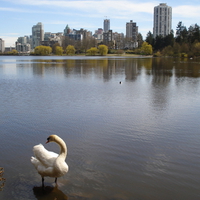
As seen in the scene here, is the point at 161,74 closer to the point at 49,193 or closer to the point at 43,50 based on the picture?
the point at 49,193

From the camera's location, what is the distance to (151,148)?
10.2 m

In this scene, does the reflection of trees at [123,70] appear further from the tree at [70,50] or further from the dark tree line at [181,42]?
the tree at [70,50]

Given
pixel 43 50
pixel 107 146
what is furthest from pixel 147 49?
pixel 107 146

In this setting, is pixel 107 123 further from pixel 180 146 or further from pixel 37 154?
pixel 37 154

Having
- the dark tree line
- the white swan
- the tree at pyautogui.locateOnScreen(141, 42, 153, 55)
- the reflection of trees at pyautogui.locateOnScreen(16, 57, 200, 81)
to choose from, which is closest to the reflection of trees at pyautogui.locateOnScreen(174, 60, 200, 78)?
the reflection of trees at pyautogui.locateOnScreen(16, 57, 200, 81)

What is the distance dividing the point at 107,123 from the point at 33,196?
6.70 m

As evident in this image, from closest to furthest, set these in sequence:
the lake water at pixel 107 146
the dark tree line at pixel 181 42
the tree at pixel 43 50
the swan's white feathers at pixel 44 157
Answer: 1. the swan's white feathers at pixel 44 157
2. the lake water at pixel 107 146
3. the dark tree line at pixel 181 42
4. the tree at pixel 43 50

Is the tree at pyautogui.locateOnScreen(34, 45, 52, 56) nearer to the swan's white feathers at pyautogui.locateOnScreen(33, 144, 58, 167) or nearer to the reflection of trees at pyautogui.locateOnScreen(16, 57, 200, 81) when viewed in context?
the reflection of trees at pyautogui.locateOnScreen(16, 57, 200, 81)

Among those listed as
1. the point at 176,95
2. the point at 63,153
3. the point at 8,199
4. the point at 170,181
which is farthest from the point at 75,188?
the point at 176,95

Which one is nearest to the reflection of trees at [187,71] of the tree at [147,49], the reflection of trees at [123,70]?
the reflection of trees at [123,70]

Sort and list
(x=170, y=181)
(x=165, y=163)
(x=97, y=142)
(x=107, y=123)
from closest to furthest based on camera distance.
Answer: (x=170, y=181)
(x=165, y=163)
(x=97, y=142)
(x=107, y=123)

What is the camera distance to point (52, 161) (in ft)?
23.5

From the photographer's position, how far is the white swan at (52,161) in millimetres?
7023

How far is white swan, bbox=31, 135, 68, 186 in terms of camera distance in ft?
23.0
